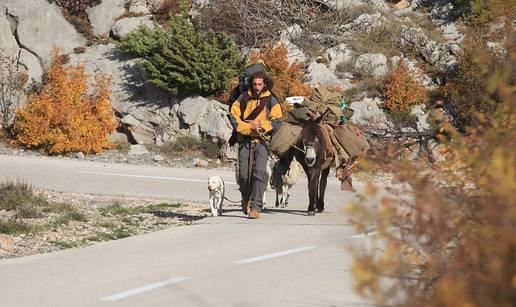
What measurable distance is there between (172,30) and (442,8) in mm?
12557

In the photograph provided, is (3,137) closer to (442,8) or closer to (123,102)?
(123,102)

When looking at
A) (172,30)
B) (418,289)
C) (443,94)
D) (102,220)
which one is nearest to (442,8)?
(443,94)

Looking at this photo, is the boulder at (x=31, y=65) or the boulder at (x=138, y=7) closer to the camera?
the boulder at (x=31, y=65)

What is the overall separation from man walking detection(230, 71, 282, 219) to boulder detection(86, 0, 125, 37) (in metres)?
20.0

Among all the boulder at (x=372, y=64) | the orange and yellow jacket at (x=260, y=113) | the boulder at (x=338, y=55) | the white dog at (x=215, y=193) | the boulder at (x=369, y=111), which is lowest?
the white dog at (x=215, y=193)

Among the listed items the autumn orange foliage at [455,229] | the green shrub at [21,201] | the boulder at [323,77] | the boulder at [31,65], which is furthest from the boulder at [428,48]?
the autumn orange foliage at [455,229]

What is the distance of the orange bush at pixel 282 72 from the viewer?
97.5 ft

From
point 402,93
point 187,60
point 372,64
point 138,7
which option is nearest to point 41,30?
point 138,7

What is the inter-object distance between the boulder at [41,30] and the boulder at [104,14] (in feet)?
3.00

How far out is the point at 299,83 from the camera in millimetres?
30172

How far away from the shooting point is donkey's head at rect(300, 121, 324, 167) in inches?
623

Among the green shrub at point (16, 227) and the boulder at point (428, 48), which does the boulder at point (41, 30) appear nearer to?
the boulder at point (428, 48)

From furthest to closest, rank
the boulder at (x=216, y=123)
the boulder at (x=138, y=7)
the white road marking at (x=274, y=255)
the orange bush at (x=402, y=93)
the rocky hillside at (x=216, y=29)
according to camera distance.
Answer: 1. the boulder at (x=138, y=7)
2. the orange bush at (x=402, y=93)
3. the rocky hillside at (x=216, y=29)
4. the boulder at (x=216, y=123)
5. the white road marking at (x=274, y=255)

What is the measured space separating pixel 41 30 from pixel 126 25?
2.85 m
